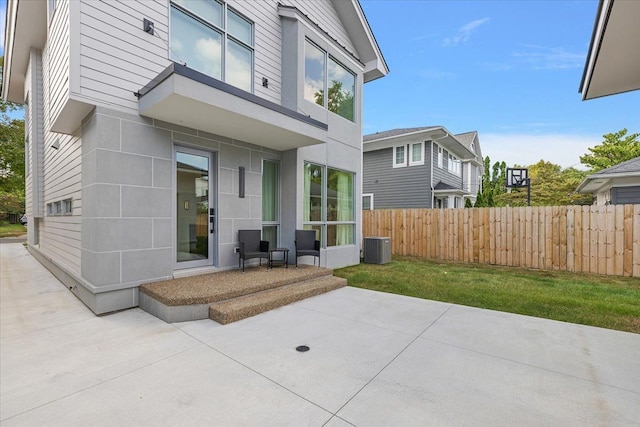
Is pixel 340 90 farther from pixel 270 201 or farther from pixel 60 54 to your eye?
pixel 60 54

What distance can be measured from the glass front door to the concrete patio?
1504 millimetres

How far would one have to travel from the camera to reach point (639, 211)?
22.7 feet

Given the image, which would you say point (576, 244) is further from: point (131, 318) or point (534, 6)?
point (131, 318)

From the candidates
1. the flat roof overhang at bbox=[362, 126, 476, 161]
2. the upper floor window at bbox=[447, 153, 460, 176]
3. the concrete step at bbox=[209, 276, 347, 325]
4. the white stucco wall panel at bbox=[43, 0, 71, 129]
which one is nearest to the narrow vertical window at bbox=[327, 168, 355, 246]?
the concrete step at bbox=[209, 276, 347, 325]

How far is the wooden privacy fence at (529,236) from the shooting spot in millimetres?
7195

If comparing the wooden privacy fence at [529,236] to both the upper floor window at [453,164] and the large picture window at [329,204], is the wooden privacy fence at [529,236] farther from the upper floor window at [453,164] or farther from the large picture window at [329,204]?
the upper floor window at [453,164]

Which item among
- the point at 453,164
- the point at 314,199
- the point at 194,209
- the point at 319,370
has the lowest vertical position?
the point at 319,370

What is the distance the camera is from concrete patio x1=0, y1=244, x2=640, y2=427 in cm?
210

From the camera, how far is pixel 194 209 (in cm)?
563

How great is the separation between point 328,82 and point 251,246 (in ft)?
16.4

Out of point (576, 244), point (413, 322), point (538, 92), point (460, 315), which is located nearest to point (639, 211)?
point (576, 244)

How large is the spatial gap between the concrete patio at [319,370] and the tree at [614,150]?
80.5 feet

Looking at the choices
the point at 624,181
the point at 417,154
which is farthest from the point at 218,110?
the point at 624,181

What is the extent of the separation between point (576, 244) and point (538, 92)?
51.2 feet
